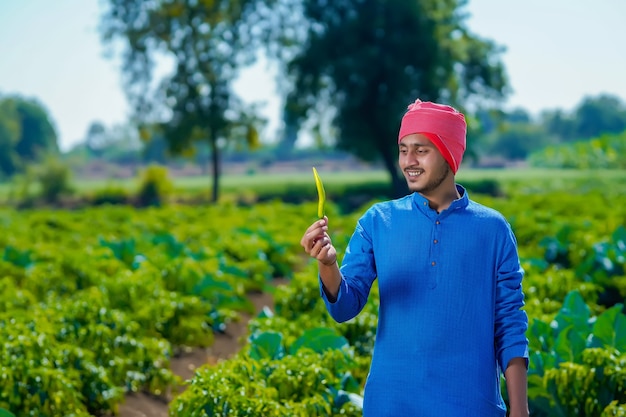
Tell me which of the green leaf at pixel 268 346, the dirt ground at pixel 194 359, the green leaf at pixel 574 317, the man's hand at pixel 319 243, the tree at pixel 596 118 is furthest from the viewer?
the tree at pixel 596 118

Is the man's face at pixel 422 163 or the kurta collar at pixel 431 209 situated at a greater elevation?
the man's face at pixel 422 163

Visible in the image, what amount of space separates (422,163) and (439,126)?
0.13m

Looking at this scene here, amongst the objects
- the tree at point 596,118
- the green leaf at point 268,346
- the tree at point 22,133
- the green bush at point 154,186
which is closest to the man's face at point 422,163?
the green leaf at point 268,346

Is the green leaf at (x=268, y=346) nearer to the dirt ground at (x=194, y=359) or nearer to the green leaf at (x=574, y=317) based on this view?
the dirt ground at (x=194, y=359)

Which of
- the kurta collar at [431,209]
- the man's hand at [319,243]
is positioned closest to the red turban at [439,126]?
the kurta collar at [431,209]

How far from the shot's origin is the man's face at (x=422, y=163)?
8.75ft

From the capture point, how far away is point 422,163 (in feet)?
8.75

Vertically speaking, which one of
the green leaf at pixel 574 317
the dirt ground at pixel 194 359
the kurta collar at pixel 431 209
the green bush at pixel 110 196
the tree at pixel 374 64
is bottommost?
the green bush at pixel 110 196

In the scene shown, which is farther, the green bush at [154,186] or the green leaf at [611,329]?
the green bush at [154,186]

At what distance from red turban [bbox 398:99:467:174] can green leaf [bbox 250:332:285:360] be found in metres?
2.65

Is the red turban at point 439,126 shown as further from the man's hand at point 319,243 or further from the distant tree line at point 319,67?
the distant tree line at point 319,67

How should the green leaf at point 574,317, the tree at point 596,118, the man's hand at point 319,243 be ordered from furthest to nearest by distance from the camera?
the tree at point 596,118
the green leaf at point 574,317
the man's hand at point 319,243

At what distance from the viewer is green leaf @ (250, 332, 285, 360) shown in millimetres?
5086

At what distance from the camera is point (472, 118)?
108 ft
